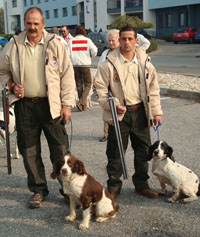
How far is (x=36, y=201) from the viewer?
15.6 feet

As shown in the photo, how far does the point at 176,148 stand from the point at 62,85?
3.14 m

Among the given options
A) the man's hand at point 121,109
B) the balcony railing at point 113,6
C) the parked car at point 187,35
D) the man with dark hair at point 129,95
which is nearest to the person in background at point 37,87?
the man with dark hair at point 129,95

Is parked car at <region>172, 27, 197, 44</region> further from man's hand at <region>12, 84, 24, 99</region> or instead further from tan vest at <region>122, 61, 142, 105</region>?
man's hand at <region>12, 84, 24, 99</region>

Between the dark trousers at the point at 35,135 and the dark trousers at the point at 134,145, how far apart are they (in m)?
0.57

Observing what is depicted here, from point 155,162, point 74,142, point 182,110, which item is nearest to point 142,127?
point 155,162

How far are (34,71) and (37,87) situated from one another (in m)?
0.18

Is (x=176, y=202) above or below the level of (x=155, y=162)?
below

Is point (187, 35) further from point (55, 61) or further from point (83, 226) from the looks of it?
point (83, 226)

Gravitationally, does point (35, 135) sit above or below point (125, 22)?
below

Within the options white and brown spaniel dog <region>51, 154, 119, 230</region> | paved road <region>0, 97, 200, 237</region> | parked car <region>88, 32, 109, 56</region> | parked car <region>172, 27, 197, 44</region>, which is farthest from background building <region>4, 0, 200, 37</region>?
white and brown spaniel dog <region>51, 154, 119, 230</region>

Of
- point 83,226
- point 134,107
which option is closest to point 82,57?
point 134,107

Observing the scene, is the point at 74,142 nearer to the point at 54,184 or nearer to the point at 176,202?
the point at 54,184

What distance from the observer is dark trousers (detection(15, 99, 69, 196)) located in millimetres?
4629

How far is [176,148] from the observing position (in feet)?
23.2
